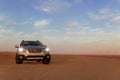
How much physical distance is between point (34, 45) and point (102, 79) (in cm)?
1513

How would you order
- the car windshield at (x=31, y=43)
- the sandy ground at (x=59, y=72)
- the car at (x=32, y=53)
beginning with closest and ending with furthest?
the sandy ground at (x=59, y=72) → the car at (x=32, y=53) → the car windshield at (x=31, y=43)

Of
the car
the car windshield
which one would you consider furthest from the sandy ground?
the car windshield

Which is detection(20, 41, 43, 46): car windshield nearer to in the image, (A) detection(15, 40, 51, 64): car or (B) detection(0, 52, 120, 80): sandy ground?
(A) detection(15, 40, 51, 64): car

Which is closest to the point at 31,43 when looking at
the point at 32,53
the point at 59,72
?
the point at 32,53

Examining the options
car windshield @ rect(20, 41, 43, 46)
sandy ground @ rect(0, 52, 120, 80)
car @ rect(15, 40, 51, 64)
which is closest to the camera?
sandy ground @ rect(0, 52, 120, 80)

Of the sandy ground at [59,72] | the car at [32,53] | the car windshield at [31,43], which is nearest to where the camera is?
the sandy ground at [59,72]

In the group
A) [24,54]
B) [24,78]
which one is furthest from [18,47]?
[24,78]

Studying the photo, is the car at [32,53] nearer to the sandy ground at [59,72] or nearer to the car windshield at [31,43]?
the car windshield at [31,43]

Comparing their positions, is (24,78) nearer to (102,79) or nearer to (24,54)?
(102,79)

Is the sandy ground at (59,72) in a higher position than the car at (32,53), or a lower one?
lower

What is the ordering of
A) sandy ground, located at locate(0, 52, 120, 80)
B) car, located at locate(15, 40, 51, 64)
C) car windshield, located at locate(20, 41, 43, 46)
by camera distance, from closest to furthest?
sandy ground, located at locate(0, 52, 120, 80) → car, located at locate(15, 40, 51, 64) → car windshield, located at locate(20, 41, 43, 46)

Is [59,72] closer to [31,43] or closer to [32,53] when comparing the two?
[32,53]

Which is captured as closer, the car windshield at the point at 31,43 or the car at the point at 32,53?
the car at the point at 32,53

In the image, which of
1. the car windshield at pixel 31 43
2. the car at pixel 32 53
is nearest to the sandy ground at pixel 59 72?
the car at pixel 32 53
